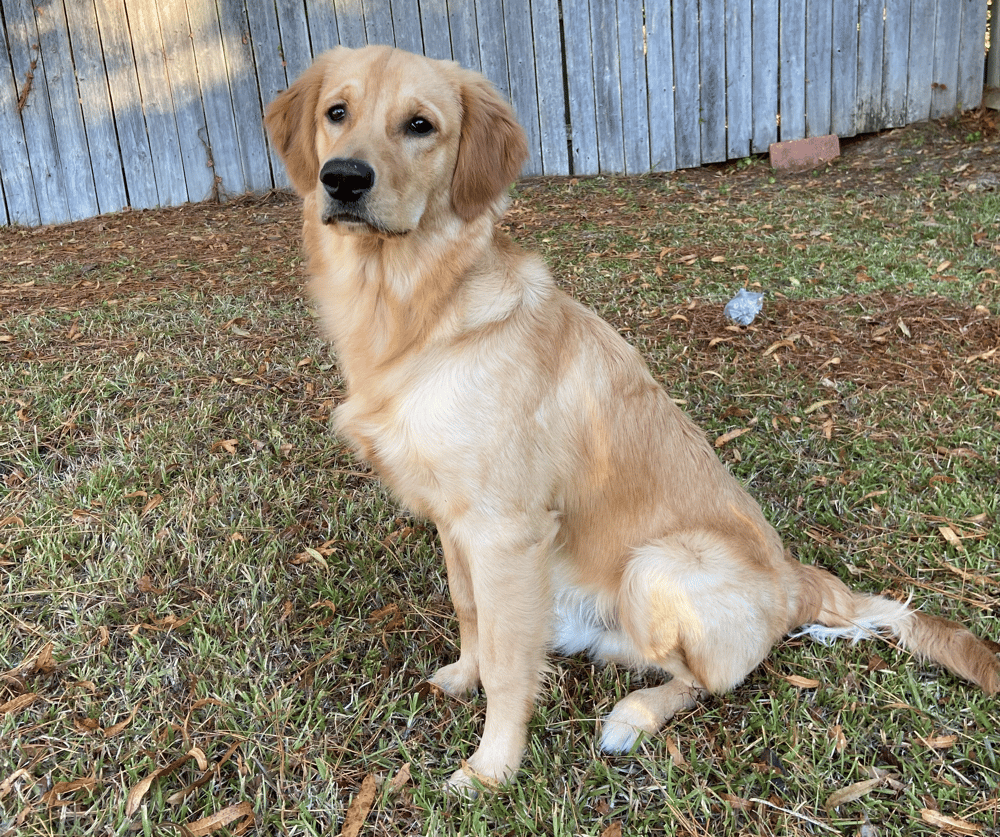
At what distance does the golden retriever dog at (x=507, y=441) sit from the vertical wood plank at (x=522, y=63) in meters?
5.56

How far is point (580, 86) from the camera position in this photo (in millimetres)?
7820

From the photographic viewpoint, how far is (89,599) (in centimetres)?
245

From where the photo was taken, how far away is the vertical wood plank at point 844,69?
7.75m

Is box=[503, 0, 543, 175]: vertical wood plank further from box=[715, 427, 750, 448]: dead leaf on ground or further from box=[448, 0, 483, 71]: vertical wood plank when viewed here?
box=[715, 427, 750, 448]: dead leaf on ground

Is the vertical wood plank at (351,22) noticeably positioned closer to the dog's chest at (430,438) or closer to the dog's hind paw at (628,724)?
the dog's chest at (430,438)

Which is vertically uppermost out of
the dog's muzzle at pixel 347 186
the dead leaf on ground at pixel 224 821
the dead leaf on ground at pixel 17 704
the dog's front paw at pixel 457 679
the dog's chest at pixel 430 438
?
the dog's muzzle at pixel 347 186

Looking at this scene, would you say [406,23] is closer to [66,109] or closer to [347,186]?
[66,109]

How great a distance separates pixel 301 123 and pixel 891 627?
248 centimetres

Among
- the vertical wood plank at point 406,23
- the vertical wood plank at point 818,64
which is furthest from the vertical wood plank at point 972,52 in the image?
the vertical wood plank at point 406,23

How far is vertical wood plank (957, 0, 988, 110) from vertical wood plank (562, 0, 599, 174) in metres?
4.11

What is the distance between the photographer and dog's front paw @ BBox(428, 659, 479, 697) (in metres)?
2.28

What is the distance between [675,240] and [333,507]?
14.3 ft

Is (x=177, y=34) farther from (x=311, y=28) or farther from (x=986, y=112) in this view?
(x=986, y=112)

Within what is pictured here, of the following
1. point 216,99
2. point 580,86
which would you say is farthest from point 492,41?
point 216,99
